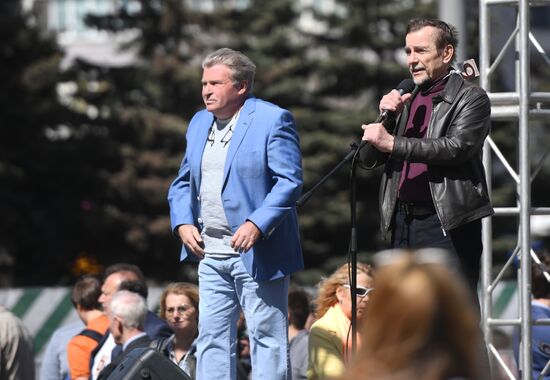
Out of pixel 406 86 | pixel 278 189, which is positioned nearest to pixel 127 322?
pixel 278 189

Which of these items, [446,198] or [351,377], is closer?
[351,377]

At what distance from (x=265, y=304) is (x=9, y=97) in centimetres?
2991

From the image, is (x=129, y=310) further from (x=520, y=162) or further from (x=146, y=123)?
(x=146, y=123)

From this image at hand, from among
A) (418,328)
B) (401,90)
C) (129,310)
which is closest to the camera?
(418,328)

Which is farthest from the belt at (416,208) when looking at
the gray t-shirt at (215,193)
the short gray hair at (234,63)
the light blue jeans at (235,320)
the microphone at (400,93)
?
the short gray hair at (234,63)

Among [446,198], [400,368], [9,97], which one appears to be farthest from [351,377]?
[9,97]

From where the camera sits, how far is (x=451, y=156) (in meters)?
6.37

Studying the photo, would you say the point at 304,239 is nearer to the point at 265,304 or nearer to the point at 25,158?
the point at 25,158

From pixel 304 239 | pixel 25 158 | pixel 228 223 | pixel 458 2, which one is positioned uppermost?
pixel 458 2

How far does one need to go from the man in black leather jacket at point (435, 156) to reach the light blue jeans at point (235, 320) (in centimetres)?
69

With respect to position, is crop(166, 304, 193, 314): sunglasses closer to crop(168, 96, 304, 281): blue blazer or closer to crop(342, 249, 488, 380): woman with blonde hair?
crop(168, 96, 304, 281): blue blazer

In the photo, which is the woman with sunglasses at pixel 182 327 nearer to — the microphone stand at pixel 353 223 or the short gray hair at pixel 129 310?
the short gray hair at pixel 129 310

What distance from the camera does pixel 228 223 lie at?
→ 22.5 ft

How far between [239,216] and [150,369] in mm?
898
